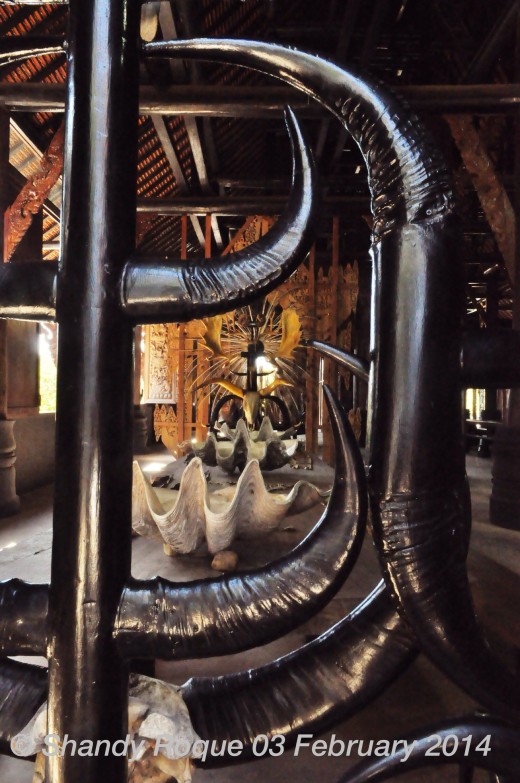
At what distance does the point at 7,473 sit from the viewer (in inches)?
122

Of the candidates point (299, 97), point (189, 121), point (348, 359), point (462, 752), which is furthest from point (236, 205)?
point (462, 752)

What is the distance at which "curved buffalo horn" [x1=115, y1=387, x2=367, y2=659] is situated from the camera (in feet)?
1.11

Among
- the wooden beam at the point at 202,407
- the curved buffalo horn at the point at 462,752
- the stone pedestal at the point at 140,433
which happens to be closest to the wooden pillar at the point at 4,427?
the wooden beam at the point at 202,407

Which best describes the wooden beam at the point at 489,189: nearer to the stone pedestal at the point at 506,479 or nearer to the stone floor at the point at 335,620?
the stone pedestal at the point at 506,479

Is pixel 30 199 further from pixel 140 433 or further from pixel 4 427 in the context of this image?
pixel 140 433

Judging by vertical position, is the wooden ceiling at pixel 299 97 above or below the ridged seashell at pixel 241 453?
above

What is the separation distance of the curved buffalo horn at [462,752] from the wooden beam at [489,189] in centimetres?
319

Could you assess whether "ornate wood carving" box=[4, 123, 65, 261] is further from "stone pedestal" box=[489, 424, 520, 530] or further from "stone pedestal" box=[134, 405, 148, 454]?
"stone pedestal" box=[134, 405, 148, 454]

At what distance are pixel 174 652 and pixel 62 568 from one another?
0.35ft

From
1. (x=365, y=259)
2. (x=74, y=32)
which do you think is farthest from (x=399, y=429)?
(x=365, y=259)

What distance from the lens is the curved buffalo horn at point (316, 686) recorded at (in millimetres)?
357

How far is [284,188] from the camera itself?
5605 mm

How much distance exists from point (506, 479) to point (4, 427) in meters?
3.24

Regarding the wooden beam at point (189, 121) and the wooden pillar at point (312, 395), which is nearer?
the wooden beam at point (189, 121)
